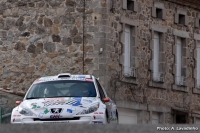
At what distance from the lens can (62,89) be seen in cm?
2745

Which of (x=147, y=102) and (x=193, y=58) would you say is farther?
(x=193, y=58)

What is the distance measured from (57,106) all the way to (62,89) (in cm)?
136

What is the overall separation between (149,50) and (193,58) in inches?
138

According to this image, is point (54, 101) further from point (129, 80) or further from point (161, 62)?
point (161, 62)

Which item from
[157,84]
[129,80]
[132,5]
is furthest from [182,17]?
[129,80]

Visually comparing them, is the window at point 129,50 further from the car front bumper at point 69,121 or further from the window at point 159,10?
the car front bumper at point 69,121

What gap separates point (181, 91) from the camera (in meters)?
44.9

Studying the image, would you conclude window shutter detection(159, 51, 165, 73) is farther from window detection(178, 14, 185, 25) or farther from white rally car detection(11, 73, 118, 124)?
white rally car detection(11, 73, 118, 124)

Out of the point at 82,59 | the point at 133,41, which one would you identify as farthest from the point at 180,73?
the point at 82,59

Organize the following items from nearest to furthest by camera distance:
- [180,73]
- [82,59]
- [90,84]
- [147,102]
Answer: [90,84]
[82,59]
[147,102]
[180,73]

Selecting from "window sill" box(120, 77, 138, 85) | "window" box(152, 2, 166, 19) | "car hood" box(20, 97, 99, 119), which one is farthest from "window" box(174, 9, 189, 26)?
"car hood" box(20, 97, 99, 119)

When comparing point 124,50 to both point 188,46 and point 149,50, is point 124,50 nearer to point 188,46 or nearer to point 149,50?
point 149,50

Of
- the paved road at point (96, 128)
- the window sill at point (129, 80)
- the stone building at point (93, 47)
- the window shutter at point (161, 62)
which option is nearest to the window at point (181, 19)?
the stone building at point (93, 47)

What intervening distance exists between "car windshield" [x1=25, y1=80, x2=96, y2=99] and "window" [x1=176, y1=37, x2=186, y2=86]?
57.8 ft
